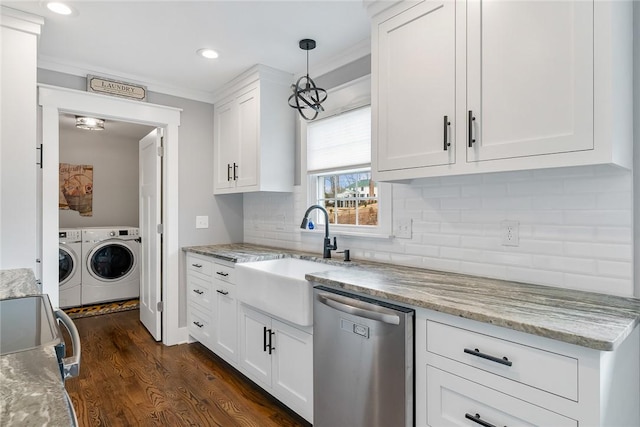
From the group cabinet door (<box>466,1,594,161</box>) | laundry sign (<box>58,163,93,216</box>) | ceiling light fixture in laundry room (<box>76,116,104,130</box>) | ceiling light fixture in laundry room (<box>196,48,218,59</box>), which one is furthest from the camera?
laundry sign (<box>58,163,93,216</box>)

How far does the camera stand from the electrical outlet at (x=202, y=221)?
356 centimetres

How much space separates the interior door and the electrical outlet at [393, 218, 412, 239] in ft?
7.54

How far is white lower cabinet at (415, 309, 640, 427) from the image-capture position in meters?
1.04

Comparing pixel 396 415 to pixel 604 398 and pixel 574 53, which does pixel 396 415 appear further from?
pixel 574 53

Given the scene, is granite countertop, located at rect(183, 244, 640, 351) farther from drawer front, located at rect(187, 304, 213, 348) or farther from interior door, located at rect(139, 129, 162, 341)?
interior door, located at rect(139, 129, 162, 341)

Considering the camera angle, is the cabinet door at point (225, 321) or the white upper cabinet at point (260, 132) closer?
the cabinet door at point (225, 321)

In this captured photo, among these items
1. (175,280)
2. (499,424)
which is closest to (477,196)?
(499,424)

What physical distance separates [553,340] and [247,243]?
3.07 metres

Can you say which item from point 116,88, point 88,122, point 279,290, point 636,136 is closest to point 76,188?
point 88,122

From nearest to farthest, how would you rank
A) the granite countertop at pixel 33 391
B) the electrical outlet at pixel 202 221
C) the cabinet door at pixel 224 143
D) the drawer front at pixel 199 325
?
the granite countertop at pixel 33 391
the drawer front at pixel 199 325
the cabinet door at pixel 224 143
the electrical outlet at pixel 202 221

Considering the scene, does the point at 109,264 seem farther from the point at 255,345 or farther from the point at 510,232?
the point at 510,232

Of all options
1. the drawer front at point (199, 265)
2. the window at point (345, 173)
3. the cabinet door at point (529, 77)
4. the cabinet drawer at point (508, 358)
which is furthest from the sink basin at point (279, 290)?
the cabinet door at point (529, 77)

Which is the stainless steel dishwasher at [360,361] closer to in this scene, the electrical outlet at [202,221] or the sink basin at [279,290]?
the sink basin at [279,290]

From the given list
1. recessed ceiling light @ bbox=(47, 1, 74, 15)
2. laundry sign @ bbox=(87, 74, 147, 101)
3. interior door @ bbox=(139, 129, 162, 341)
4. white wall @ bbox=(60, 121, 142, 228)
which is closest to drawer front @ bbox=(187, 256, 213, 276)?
interior door @ bbox=(139, 129, 162, 341)
